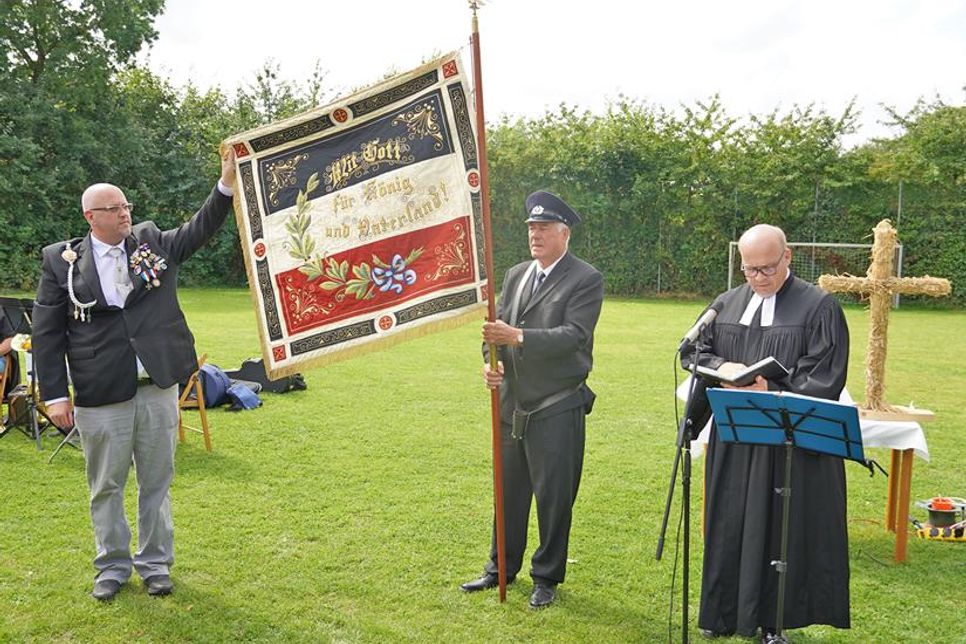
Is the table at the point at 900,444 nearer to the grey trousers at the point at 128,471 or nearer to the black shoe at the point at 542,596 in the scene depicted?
the black shoe at the point at 542,596

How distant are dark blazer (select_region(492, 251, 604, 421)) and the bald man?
69.1 inches

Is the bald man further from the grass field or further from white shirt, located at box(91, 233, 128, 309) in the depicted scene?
the grass field

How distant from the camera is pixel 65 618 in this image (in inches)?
173

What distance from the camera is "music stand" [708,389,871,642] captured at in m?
3.52

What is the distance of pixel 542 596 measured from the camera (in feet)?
15.2

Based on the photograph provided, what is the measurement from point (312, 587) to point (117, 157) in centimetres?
2432

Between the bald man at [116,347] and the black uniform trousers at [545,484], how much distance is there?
1933mm

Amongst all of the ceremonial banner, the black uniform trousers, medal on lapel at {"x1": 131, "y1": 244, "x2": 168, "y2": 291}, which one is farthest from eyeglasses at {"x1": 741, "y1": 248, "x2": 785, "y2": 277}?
medal on lapel at {"x1": 131, "y1": 244, "x2": 168, "y2": 291}

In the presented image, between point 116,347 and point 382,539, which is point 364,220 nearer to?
point 116,347

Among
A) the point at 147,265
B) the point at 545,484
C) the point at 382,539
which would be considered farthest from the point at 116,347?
the point at 545,484

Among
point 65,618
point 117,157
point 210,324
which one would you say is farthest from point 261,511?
point 117,157

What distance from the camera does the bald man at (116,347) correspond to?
Result: 14.8ft

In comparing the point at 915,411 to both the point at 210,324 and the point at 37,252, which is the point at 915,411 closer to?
the point at 210,324

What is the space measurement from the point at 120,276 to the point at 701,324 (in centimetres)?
312
